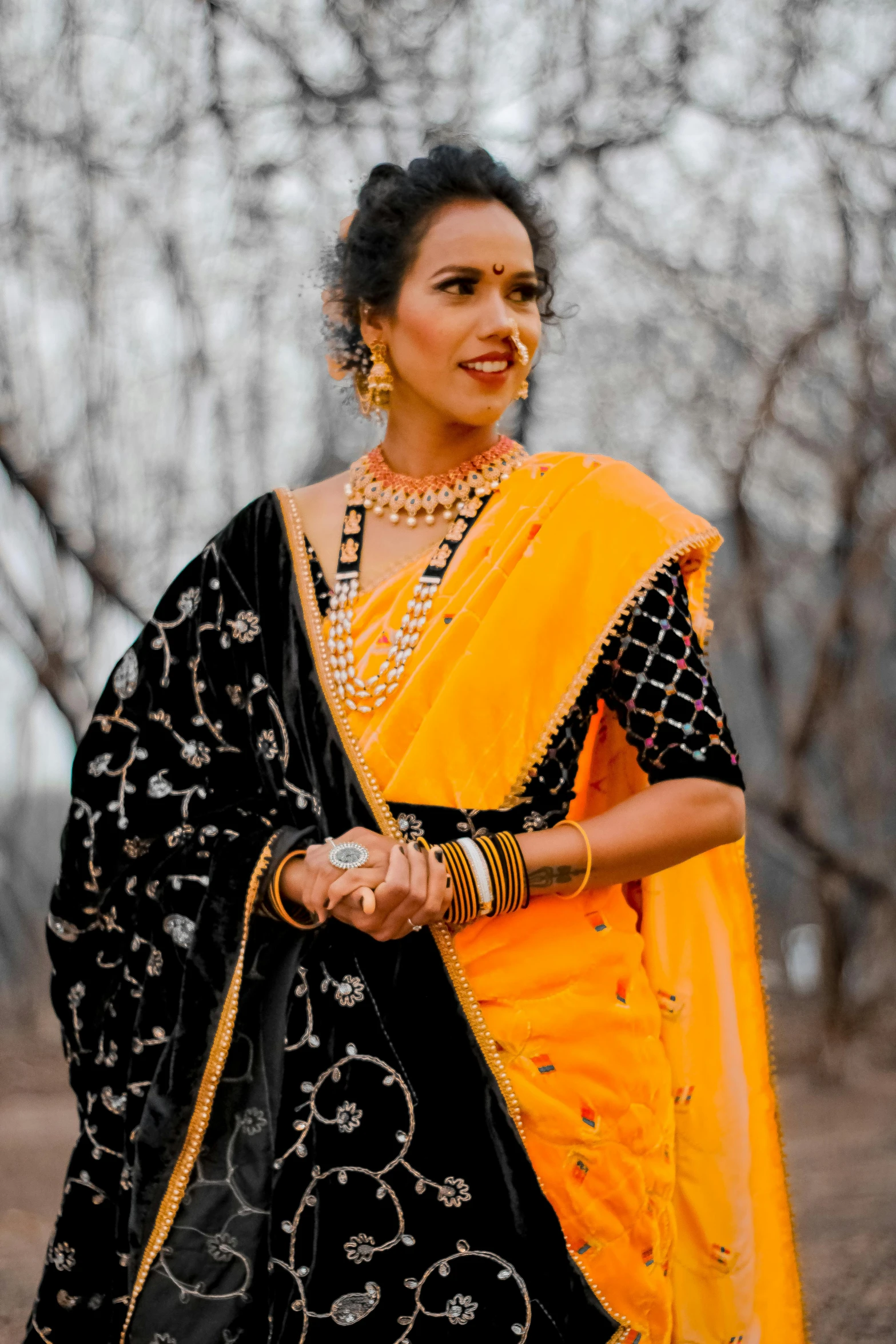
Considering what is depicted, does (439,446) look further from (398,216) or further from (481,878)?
(481,878)

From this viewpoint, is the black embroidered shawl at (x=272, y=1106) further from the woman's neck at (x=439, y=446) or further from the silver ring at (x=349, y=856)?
the woman's neck at (x=439, y=446)

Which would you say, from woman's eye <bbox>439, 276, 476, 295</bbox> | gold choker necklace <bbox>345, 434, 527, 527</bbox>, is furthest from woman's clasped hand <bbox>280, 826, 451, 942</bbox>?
woman's eye <bbox>439, 276, 476, 295</bbox>

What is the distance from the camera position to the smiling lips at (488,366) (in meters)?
1.79

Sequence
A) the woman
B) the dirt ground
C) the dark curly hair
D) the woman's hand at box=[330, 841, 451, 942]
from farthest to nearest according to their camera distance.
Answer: the dirt ground < the dark curly hair < the woman < the woman's hand at box=[330, 841, 451, 942]

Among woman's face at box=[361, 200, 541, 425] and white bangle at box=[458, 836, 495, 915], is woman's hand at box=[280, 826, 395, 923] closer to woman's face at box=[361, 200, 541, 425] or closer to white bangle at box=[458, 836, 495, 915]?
white bangle at box=[458, 836, 495, 915]

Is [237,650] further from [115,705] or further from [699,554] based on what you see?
[699,554]

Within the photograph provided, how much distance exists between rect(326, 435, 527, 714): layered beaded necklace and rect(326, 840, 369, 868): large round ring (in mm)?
266

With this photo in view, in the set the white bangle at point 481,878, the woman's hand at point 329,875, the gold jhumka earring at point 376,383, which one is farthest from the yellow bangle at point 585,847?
the gold jhumka earring at point 376,383

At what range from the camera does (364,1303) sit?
5.03 ft

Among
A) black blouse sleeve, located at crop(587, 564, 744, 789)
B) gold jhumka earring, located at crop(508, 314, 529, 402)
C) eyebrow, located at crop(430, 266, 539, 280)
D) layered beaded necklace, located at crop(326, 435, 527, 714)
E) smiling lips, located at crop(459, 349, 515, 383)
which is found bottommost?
black blouse sleeve, located at crop(587, 564, 744, 789)

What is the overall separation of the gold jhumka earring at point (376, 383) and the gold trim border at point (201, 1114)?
0.73 metres

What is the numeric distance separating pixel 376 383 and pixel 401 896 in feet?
2.74

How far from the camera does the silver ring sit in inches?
58.4

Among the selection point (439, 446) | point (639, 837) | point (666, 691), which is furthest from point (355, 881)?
point (439, 446)
